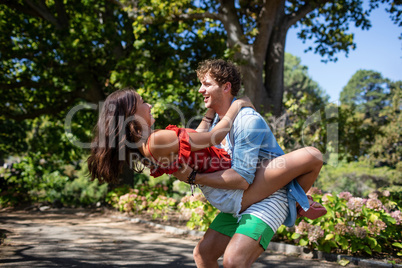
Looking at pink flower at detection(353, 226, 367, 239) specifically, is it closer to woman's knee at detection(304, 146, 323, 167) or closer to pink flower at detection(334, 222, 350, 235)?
pink flower at detection(334, 222, 350, 235)

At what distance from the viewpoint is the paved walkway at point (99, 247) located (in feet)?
15.6

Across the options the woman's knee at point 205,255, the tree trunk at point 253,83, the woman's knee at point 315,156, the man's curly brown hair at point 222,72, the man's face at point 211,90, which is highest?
the tree trunk at point 253,83

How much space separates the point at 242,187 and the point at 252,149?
0.26 metres

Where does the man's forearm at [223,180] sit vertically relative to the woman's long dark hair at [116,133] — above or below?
below

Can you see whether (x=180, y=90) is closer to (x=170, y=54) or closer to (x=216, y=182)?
(x=170, y=54)

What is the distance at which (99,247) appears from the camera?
19.1ft

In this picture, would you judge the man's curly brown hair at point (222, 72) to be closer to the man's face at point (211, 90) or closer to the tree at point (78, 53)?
the man's face at point (211, 90)

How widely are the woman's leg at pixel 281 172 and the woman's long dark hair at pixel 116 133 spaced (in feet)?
2.67

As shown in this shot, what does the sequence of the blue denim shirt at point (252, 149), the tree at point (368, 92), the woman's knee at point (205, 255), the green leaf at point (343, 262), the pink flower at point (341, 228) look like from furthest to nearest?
→ 1. the tree at point (368, 92)
2. the pink flower at point (341, 228)
3. the green leaf at point (343, 262)
4. the woman's knee at point (205, 255)
5. the blue denim shirt at point (252, 149)

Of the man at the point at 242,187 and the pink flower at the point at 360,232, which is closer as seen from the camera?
the man at the point at 242,187

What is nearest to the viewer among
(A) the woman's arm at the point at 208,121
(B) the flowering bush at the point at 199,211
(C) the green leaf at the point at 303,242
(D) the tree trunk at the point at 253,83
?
(A) the woman's arm at the point at 208,121

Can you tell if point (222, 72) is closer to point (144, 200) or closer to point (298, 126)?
point (298, 126)

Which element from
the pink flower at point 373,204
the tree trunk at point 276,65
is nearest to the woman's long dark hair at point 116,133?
the pink flower at point 373,204

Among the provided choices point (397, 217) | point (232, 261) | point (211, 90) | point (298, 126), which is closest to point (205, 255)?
point (232, 261)
